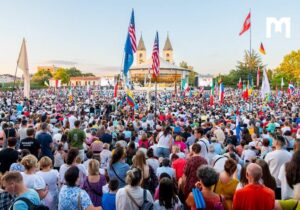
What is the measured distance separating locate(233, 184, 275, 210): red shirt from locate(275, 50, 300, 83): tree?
294 feet

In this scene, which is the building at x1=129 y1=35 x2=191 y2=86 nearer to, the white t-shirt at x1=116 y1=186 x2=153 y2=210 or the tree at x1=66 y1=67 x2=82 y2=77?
the tree at x1=66 y1=67 x2=82 y2=77

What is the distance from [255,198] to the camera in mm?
3873

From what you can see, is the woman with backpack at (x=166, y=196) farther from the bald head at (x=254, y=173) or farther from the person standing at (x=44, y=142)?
the person standing at (x=44, y=142)

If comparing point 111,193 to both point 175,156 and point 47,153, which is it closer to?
point 175,156

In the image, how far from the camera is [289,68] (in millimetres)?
90000

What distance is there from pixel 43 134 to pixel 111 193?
4543 mm

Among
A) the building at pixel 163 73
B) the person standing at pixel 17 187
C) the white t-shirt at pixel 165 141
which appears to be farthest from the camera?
the building at pixel 163 73

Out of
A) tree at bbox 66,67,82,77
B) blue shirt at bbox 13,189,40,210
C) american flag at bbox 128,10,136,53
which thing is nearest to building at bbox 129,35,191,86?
tree at bbox 66,67,82,77

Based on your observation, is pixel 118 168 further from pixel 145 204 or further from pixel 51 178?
pixel 145 204

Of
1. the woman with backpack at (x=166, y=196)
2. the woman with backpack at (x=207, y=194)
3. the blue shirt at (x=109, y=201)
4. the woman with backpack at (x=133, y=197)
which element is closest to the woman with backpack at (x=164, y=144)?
the blue shirt at (x=109, y=201)

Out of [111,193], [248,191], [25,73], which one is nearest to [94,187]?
[111,193]

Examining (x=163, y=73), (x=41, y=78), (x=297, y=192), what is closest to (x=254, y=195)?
(x=297, y=192)

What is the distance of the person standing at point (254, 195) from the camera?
384 centimetres

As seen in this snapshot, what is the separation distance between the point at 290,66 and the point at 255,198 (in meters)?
94.1
